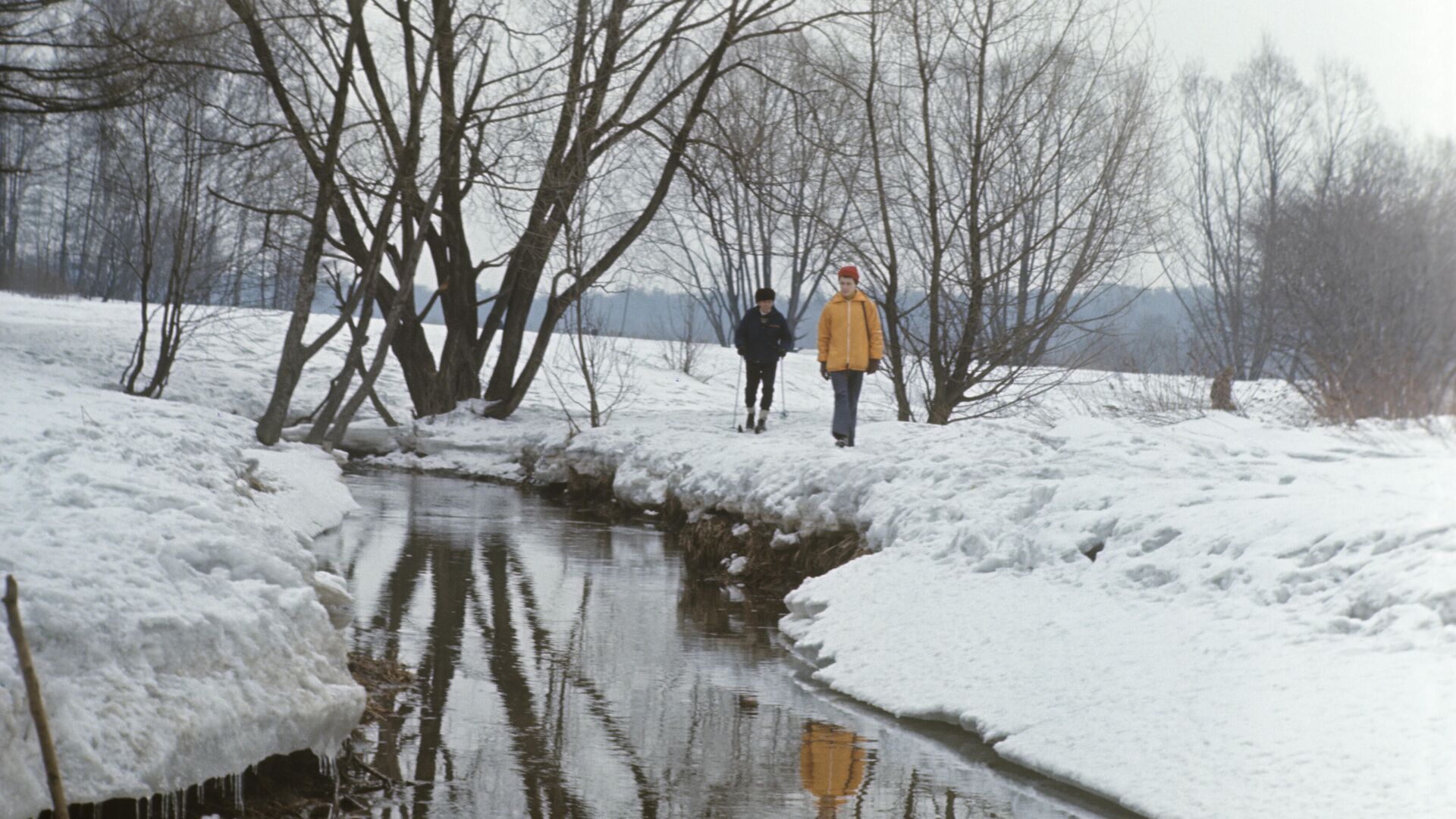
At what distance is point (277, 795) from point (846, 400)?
28.9 ft

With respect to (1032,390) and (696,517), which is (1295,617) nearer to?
(696,517)

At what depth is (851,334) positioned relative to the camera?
12.5 meters

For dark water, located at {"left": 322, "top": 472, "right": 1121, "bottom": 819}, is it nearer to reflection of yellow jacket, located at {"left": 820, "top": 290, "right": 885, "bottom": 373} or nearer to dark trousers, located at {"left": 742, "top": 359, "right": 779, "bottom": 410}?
reflection of yellow jacket, located at {"left": 820, "top": 290, "right": 885, "bottom": 373}

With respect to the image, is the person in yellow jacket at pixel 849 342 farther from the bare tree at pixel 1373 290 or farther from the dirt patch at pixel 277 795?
the dirt patch at pixel 277 795

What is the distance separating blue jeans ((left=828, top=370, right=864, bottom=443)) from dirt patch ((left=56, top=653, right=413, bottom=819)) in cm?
799

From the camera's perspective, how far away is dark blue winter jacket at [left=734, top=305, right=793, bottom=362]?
15.3 metres

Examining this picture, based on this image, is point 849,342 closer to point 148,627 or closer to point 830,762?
point 830,762

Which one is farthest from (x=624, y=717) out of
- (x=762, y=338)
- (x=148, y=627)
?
(x=762, y=338)

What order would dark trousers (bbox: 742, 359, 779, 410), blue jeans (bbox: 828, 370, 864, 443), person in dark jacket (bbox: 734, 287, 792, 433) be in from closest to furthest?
blue jeans (bbox: 828, 370, 864, 443)
person in dark jacket (bbox: 734, 287, 792, 433)
dark trousers (bbox: 742, 359, 779, 410)

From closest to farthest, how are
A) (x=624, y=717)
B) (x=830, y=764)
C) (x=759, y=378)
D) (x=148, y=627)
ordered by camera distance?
1. (x=148, y=627)
2. (x=830, y=764)
3. (x=624, y=717)
4. (x=759, y=378)

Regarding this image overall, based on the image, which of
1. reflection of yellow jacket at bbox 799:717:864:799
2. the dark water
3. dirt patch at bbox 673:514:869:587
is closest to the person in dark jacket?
dirt patch at bbox 673:514:869:587

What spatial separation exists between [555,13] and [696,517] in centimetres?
996

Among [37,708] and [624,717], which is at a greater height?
[37,708]

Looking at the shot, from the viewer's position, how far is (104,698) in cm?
357
